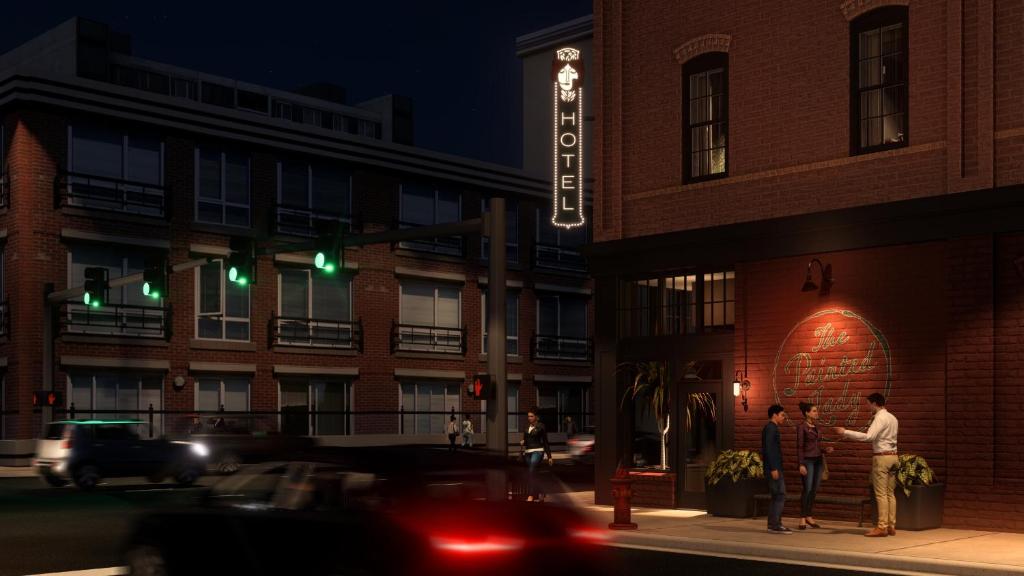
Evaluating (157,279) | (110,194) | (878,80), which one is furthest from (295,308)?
(878,80)

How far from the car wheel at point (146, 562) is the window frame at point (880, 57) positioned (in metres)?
12.8

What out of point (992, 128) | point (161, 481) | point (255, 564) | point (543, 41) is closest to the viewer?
point (255, 564)

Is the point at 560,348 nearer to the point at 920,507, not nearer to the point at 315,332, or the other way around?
the point at 315,332

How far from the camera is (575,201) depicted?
2203cm

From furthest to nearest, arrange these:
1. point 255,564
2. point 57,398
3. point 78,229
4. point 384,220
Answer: point 384,220
point 78,229
point 57,398
point 255,564

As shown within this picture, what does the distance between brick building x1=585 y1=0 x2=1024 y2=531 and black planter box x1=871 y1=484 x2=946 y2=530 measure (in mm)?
211

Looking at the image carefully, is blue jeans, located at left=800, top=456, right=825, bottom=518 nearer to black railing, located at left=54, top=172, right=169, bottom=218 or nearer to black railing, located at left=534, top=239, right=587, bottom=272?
black railing, located at left=54, top=172, right=169, bottom=218

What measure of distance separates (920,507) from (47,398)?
23.0 meters

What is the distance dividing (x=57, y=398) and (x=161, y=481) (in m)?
5.59

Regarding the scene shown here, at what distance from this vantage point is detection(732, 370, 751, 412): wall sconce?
64.4 ft

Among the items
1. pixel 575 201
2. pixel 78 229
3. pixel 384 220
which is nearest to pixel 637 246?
pixel 575 201

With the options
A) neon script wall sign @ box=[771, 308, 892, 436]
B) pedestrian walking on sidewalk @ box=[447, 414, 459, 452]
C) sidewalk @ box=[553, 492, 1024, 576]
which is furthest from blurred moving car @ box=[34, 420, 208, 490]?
pedestrian walking on sidewalk @ box=[447, 414, 459, 452]

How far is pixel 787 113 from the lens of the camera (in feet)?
63.7

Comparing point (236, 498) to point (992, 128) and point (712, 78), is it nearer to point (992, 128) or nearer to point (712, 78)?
point (992, 128)
